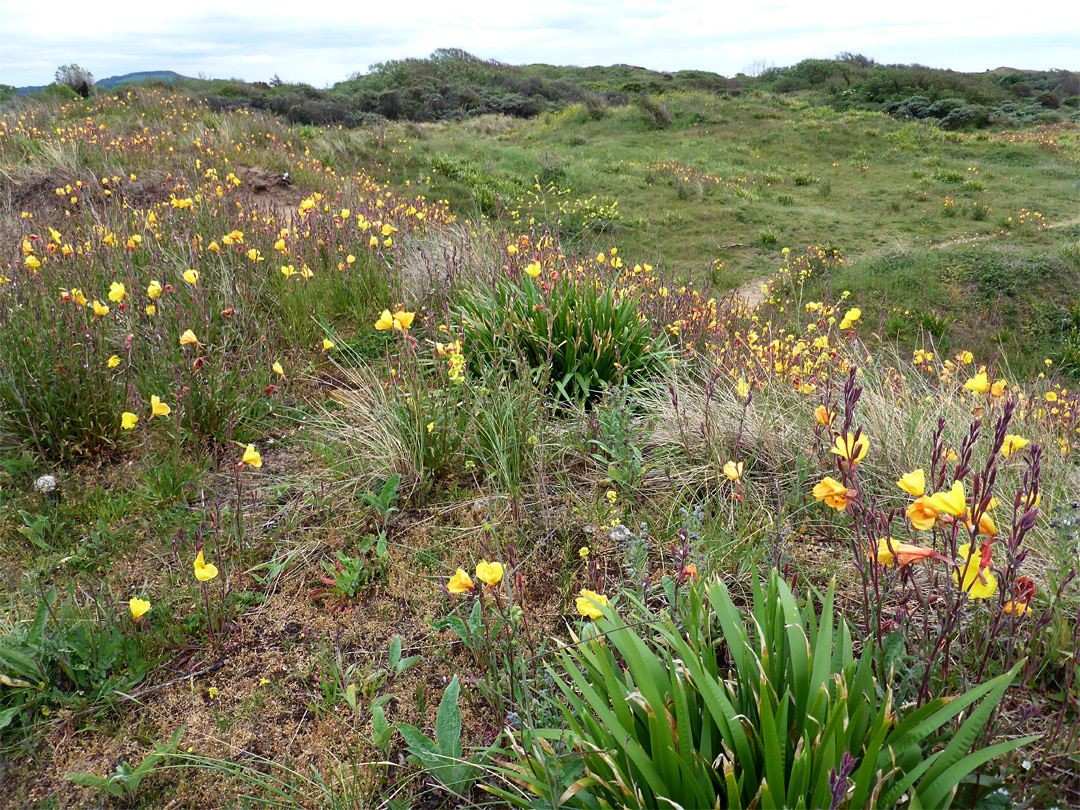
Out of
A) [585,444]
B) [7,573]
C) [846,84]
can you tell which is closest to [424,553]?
[585,444]

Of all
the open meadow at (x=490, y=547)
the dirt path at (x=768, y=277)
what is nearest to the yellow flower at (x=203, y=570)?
the open meadow at (x=490, y=547)

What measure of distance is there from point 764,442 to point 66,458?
344 cm

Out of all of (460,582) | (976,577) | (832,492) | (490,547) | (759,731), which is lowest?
(490,547)

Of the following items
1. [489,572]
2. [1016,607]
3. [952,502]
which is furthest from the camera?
[489,572]

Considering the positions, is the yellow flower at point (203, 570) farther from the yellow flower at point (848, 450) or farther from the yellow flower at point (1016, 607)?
the yellow flower at point (1016, 607)

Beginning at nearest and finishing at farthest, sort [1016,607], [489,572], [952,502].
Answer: [952,502] → [1016,607] → [489,572]

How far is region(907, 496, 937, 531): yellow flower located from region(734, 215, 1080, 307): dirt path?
24.2 feet

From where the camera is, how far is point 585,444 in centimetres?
304

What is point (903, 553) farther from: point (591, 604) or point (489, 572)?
point (489, 572)

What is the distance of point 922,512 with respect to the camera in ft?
4.00

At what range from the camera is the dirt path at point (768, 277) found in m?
9.30

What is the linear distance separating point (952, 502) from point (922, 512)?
0.26 ft

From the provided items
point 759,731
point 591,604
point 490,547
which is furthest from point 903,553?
point 490,547

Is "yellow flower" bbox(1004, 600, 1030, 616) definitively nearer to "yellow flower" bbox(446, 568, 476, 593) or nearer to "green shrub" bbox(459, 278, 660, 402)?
"yellow flower" bbox(446, 568, 476, 593)
